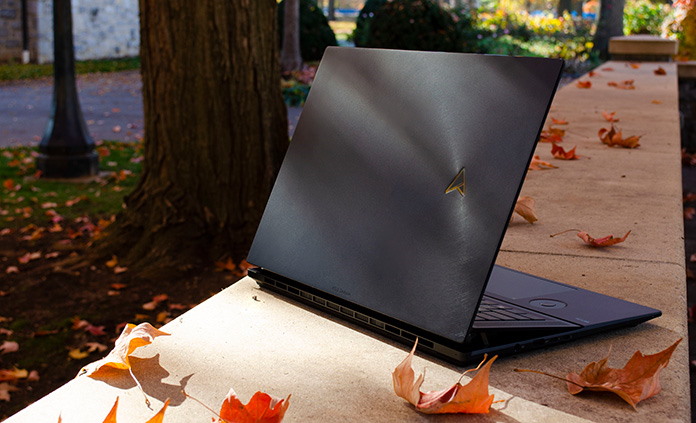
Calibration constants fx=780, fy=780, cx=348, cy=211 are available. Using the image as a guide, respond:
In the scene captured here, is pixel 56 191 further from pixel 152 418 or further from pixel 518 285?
pixel 152 418

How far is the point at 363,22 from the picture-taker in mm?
18000

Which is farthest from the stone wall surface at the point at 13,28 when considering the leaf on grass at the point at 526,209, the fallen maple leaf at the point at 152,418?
the fallen maple leaf at the point at 152,418

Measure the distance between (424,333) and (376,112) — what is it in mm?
441

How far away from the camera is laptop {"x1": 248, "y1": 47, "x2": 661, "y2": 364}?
4.33 ft

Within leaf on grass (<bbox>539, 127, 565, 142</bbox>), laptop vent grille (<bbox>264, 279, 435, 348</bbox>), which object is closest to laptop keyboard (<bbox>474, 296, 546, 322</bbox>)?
laptop vent grille (<bbox>264, 279, 435, 348</bbox>)

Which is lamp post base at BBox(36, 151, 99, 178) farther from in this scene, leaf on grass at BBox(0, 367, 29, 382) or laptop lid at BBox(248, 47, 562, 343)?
laptop lid at BBox(248, 47, 562, 343)

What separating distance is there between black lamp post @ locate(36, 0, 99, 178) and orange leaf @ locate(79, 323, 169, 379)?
562cm

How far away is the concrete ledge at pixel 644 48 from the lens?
28.3 ft

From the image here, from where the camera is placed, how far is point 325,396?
4.27ft

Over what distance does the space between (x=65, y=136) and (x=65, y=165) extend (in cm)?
25

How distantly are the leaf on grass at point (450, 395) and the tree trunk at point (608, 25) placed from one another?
18.0 meters

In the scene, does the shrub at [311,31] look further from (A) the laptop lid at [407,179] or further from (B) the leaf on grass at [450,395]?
(B) the leaf on grass at [450,395]

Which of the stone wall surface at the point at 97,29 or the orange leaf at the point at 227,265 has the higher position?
the stone wall surface at the point at 97,29

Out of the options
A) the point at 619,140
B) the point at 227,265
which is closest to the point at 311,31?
the point at 227,265
